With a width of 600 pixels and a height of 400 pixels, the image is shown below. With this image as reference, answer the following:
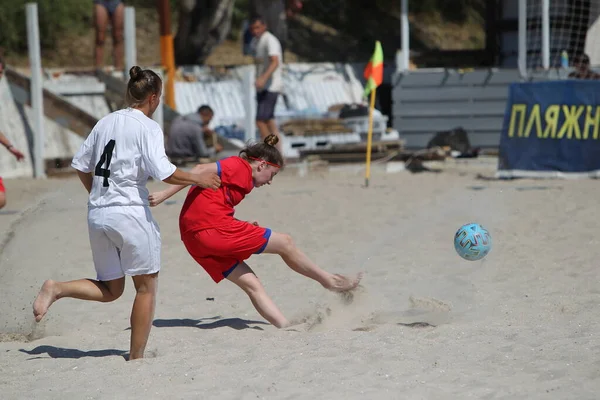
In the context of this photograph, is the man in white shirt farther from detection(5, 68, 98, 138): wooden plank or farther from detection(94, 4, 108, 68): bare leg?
detection(94, 4, 108, 68): bare leg

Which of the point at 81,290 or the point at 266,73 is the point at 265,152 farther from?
the point at 266,73

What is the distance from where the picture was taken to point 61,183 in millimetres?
13273

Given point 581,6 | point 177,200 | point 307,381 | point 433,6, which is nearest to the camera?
point 307,381

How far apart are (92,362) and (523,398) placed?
7.48 ft

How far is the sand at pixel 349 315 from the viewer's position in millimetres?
4723

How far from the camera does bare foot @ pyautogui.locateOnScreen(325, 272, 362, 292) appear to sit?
20.5 feet

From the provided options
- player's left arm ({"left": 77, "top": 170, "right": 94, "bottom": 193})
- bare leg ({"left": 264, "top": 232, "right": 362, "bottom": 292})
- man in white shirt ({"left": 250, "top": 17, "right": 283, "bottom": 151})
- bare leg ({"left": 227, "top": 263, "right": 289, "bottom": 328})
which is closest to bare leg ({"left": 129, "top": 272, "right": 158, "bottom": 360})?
player's left arm ({"left": 77, "top": 170, "right": 94, "bottom": 193})

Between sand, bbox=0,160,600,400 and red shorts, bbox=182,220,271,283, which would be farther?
red shorts, bbox=182,220,271,283

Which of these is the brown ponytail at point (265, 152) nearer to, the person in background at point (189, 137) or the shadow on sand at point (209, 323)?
the shadow on sand at point (209, 323)

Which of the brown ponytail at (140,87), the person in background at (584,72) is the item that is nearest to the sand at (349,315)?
the brown ponytail at (140,87)

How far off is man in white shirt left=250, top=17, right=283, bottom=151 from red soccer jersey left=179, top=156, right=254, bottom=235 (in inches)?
289

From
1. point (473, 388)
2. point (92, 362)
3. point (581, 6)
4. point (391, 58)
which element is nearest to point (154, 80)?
point (92, 362)

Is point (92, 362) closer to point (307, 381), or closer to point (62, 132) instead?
point (307, 381)

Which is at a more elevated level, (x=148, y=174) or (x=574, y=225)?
(x=148, y=174)
